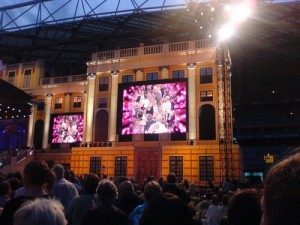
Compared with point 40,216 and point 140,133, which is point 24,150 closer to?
point 140,133

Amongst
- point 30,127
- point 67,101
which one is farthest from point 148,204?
point 30,127

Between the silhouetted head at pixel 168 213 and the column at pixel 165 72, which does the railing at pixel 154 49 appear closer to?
the column at pixel 165 72

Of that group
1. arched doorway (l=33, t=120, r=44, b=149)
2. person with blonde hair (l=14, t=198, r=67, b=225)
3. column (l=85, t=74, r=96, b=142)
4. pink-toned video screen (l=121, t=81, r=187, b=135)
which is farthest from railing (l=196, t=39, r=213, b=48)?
person with blonde hair (l=14, t=198, r=67, b=225)

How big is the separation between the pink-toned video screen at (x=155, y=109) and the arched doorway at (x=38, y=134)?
42.9 ft

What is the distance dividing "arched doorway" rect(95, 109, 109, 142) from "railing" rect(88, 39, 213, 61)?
519 centimetres

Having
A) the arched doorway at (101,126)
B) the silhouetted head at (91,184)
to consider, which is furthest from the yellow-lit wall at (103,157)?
the silhouetted head at (91,184)

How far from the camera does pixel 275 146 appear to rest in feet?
128

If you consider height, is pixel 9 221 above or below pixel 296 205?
below

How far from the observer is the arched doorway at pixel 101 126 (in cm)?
3322

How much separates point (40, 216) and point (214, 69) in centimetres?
2964

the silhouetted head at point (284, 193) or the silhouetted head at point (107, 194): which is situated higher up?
the silhouetted head at point (284, 193)

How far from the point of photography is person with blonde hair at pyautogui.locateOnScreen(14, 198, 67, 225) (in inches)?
80.9

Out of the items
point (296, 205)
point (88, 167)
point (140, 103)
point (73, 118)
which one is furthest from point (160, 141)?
point (296, 205)

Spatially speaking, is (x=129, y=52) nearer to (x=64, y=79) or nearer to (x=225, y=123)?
(x=64, y=79)
